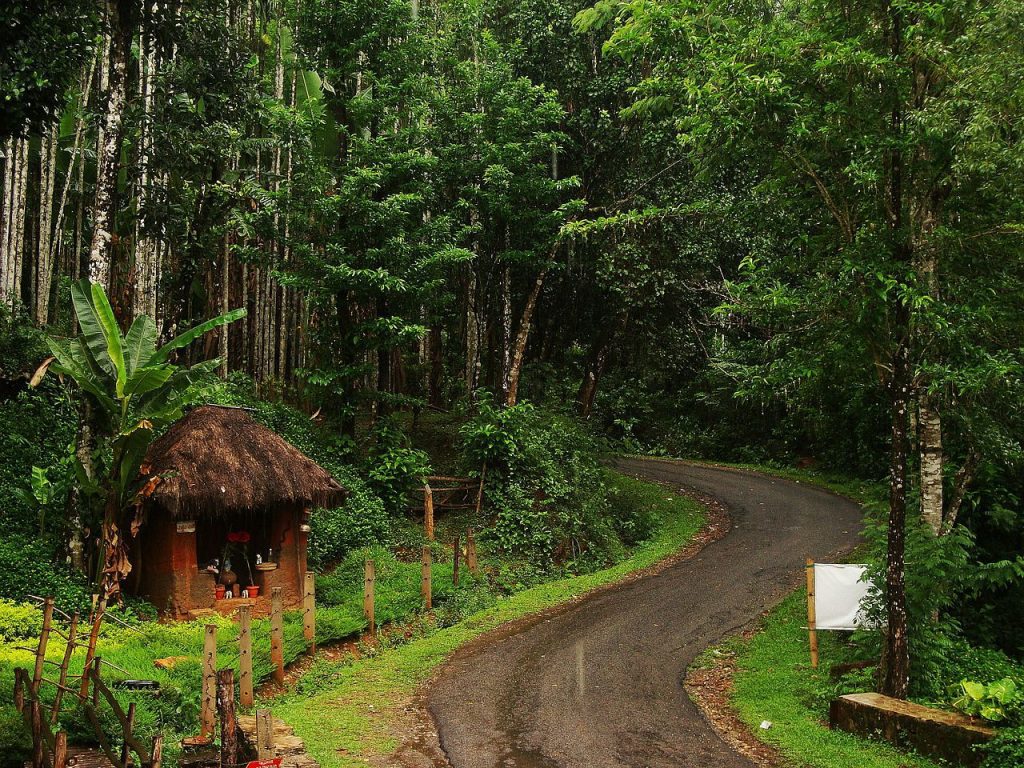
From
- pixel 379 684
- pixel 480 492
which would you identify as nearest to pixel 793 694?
pixel 379 684

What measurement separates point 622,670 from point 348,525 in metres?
6.94

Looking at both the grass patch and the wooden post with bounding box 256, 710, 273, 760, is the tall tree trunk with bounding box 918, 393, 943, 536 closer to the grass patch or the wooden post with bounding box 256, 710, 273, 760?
the grass patch

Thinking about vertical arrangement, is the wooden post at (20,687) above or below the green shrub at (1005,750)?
above

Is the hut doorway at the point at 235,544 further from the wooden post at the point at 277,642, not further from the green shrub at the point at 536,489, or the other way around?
the green shrub at the point at 536,489

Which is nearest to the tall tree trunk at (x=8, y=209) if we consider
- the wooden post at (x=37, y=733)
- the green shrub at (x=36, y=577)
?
the green shrub at (x=36, y=577)

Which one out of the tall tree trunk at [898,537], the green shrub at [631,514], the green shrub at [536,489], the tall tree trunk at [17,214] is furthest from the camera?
the green shrub at [631,514]

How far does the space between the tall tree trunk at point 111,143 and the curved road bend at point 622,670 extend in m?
7.29

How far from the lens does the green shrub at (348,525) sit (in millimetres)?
15078

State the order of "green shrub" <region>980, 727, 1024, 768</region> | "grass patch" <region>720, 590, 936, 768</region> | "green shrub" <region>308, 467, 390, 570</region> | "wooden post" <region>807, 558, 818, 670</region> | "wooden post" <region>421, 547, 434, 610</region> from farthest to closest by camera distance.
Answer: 1. "green shrub" <region>308, 467, 390, 570</region>
2. "wooden post" <region>421, 547, 434, 610</region>
3. "wooden post" <region>807, 558, 818, 670</region>
4. "grass patch" <region>720, 590, 936, 768</region>
5. "green shrub" <region>980, 727, 1024, 768</region>

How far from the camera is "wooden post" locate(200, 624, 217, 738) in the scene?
7703 mm

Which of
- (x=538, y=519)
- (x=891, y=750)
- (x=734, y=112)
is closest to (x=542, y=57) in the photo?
(x=538, y=519)

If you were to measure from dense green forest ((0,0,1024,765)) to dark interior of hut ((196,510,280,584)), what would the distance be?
1516mm

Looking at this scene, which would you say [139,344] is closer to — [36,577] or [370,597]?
[36,577]

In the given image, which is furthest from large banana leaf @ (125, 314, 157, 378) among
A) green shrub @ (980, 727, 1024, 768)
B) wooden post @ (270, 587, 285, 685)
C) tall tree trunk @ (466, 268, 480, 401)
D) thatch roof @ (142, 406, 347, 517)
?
tall tree trunk @ (466, 268, 480, 401)
